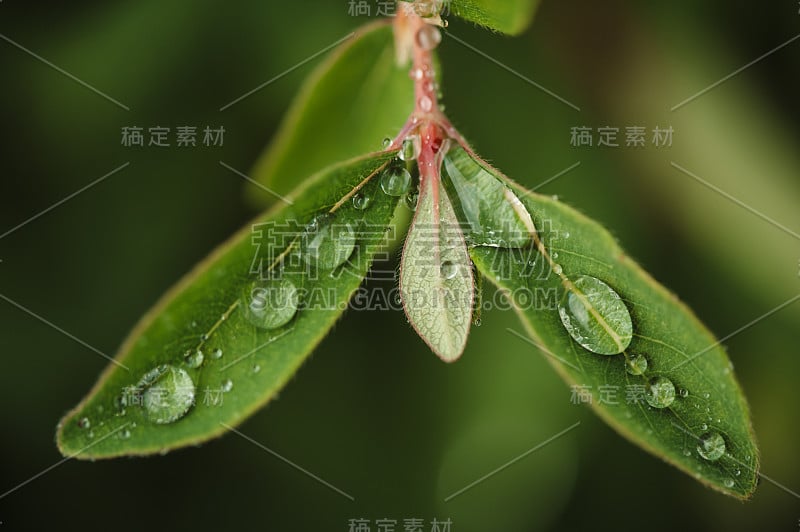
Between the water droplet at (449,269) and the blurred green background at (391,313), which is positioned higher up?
the water droplet at (449,269)

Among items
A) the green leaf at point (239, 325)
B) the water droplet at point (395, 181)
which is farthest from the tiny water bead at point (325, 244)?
the water droplet at point (395, 181)

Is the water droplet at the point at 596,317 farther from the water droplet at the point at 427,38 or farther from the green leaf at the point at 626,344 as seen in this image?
the water droplet at the point at 427,38

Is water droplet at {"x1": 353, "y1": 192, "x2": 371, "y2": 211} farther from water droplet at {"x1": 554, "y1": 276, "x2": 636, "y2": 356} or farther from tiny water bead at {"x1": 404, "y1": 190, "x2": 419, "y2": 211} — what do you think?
water droplet at {"x1": 554, "y1": 276, "x2": 636, "y2": 356}

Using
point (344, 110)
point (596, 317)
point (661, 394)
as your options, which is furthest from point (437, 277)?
point (344, 110)

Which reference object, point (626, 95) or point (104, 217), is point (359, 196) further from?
point (626, 95)

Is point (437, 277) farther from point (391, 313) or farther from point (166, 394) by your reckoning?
point (391, 313)

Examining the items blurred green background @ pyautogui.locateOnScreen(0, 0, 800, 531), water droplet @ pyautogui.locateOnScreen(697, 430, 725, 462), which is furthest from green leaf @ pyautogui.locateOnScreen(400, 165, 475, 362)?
blurred green background @ pyautogui.locateOnScreen(0, 0, 800, 531)
